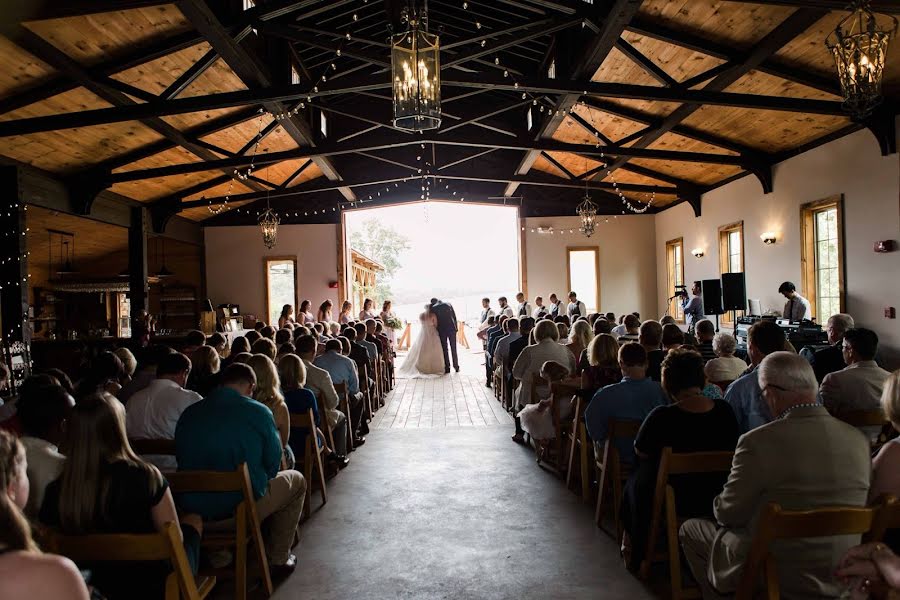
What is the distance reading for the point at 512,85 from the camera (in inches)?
295

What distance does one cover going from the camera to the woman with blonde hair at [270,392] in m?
3.96

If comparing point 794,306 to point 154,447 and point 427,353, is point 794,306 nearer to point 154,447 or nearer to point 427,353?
point 427,353

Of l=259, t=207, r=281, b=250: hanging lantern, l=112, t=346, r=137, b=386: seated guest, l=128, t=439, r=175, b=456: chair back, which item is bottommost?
l=128, t=439, r=175, b=456: chair back

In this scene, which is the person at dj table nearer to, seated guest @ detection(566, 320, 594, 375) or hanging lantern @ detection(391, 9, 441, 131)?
seated guest @ detection(566, 320, 594, 375)

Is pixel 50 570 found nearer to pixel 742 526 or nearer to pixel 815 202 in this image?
pixel 742 526

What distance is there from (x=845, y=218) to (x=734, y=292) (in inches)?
108

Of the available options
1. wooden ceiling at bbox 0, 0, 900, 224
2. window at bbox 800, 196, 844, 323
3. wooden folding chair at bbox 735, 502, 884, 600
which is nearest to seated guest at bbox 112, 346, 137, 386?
wooden ceiling at bbox 0, 0, 900, 224

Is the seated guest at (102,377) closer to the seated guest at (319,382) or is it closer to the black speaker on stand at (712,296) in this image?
the seated guest at (319,382)

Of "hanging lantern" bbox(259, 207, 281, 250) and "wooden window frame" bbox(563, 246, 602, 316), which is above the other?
"hanging lantern" bbox(259, 207, 281, 250)

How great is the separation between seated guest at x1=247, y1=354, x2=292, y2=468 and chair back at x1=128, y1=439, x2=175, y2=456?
2.12ft

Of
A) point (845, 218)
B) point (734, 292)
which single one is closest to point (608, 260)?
point (734, 292)

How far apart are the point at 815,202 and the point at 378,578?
8.41 m

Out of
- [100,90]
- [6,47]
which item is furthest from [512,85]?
[6,47]

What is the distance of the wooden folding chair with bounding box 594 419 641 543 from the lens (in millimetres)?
3748
